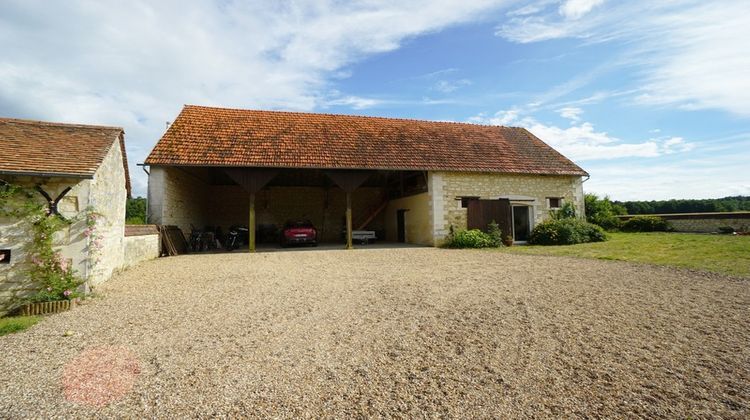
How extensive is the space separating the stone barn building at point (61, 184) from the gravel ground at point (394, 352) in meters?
0.92

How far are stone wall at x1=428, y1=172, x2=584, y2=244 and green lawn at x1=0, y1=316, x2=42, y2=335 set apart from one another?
38.0 feet

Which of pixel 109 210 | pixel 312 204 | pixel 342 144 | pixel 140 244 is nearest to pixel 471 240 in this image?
pixel 342 144

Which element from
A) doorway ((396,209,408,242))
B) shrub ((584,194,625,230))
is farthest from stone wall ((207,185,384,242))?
shrub ((584,194,625,230))

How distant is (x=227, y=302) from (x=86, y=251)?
246cm

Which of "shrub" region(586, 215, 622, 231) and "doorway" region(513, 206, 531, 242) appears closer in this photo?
"doorway" region(513, 206, 531, 242)

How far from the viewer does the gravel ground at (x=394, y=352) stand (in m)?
2.68

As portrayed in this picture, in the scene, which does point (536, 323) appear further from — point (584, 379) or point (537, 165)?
point (537, 165)

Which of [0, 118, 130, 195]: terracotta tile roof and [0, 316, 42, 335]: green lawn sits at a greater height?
[0, 118, 130, 195]: terracotta tile roof

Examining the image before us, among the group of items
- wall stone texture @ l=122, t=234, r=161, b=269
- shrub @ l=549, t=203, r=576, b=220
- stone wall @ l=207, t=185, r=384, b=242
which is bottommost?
wall stone texture @ l=122, t=234, r=161, b=269

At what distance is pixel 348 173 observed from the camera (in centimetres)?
1363

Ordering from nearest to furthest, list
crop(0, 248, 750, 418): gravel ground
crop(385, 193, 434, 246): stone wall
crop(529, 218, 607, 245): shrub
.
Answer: crop(0, 248, 750, 418): gravel ground → crop(529, 218, 607, 245): shrub → crop(385, 193, 434, 246): stone wall

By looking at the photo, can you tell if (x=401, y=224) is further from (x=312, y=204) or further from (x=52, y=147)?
(x=52, y=147)

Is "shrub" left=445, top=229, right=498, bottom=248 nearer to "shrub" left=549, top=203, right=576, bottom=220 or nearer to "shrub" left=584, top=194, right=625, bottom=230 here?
"shrub" left=549, top=203, right=576, bottom=220

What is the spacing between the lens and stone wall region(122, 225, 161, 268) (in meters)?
8.96
